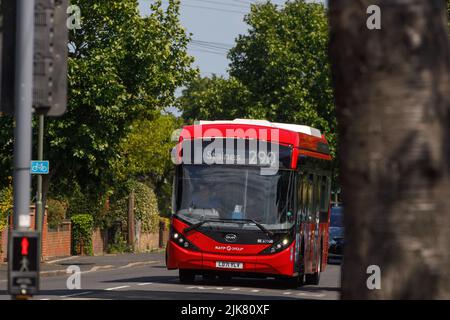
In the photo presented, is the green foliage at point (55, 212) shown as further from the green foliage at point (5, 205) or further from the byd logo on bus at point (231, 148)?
the byd logo on bus at point (231, 148)

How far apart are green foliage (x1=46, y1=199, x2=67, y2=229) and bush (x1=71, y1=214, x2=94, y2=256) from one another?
663mm

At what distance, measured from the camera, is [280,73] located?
64625 millimetres

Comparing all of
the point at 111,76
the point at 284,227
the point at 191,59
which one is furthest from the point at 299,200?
the point at 191,59

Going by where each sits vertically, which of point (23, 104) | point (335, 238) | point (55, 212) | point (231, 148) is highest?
point (231, 148)

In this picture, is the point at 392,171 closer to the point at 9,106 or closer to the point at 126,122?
the point at 9,106

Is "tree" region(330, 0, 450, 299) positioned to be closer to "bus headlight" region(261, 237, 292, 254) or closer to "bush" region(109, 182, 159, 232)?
"bus headlight" region(261, 237, 292, 254)

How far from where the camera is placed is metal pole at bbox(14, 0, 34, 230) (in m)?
7.98

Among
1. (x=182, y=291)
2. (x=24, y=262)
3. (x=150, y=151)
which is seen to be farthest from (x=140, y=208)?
(x=24, y=262)

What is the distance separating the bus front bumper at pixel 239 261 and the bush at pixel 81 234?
1063 inches

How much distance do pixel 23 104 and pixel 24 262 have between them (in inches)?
45.1

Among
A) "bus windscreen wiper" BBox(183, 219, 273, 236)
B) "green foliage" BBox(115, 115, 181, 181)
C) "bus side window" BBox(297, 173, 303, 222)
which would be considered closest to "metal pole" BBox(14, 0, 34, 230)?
"bus windscreen wiper" BBox(183, 219, 273, 236)

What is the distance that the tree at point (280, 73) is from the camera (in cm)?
6328

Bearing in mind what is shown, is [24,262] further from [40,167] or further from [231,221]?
[40,167]

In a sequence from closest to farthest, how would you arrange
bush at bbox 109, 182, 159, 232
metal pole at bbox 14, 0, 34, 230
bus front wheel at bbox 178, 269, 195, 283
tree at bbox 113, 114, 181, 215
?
metal pole at bbox 14, 0, 34, 230 → bus front wheel at bbox 178, 269, 195, 283 → bush at bbox 109, 182, 159, 232 → tree at bbox 113, 114, 181, 215
